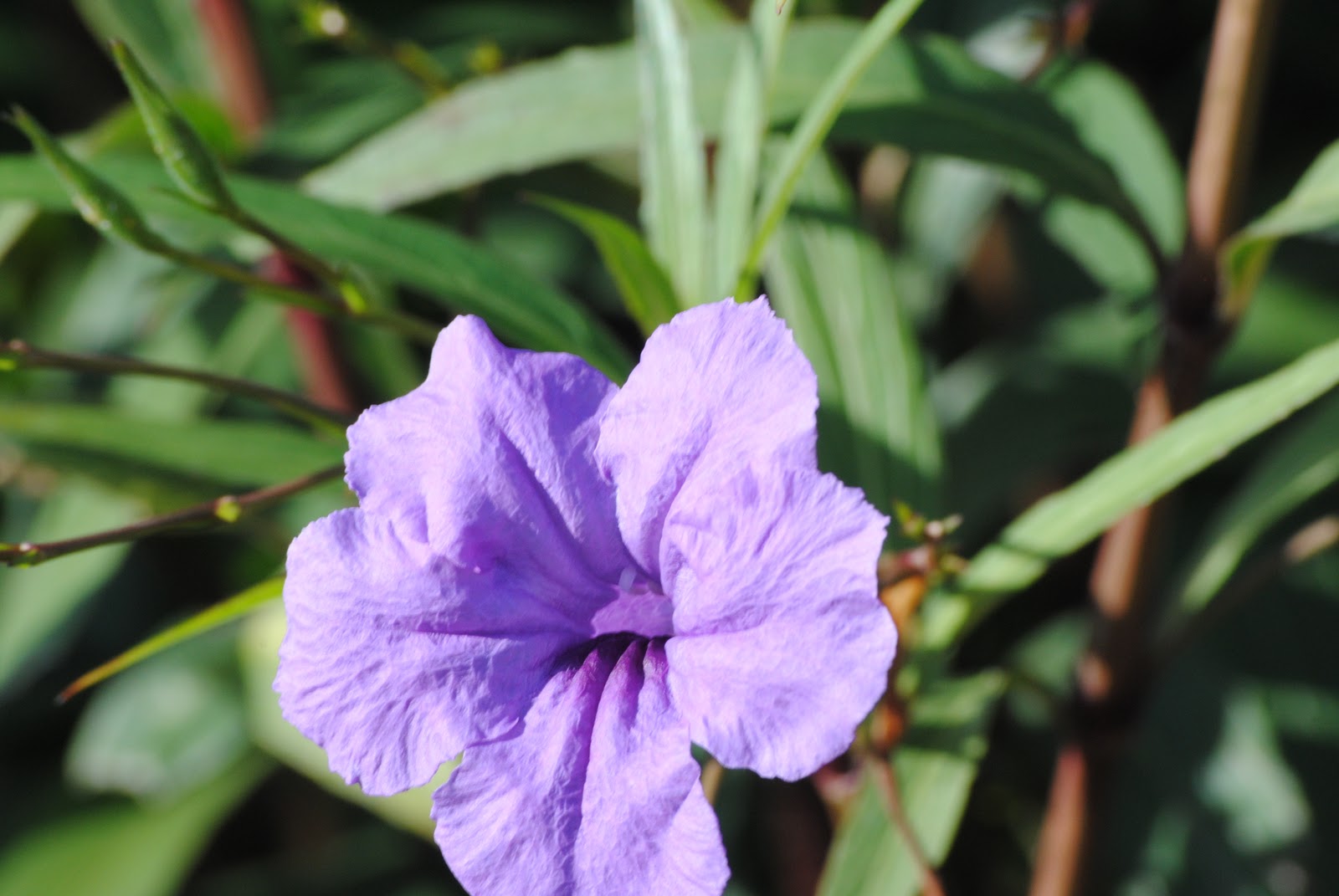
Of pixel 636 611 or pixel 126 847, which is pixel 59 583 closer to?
pixel 126 847

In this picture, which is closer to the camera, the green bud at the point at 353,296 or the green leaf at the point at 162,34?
the green bud at the point at 353,296

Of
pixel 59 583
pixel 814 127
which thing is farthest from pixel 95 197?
pixel 59 583

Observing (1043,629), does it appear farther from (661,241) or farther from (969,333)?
(661,241)

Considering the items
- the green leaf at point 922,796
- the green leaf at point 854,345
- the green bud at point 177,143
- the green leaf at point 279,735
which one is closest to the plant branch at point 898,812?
the green leaf at point 922,796

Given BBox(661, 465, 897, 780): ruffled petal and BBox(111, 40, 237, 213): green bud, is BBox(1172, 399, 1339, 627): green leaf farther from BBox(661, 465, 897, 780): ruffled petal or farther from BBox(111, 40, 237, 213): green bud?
BBox(111, 40, 237, 213): green bud

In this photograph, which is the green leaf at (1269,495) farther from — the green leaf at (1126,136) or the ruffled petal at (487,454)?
the ruffled petal at (487,454)
